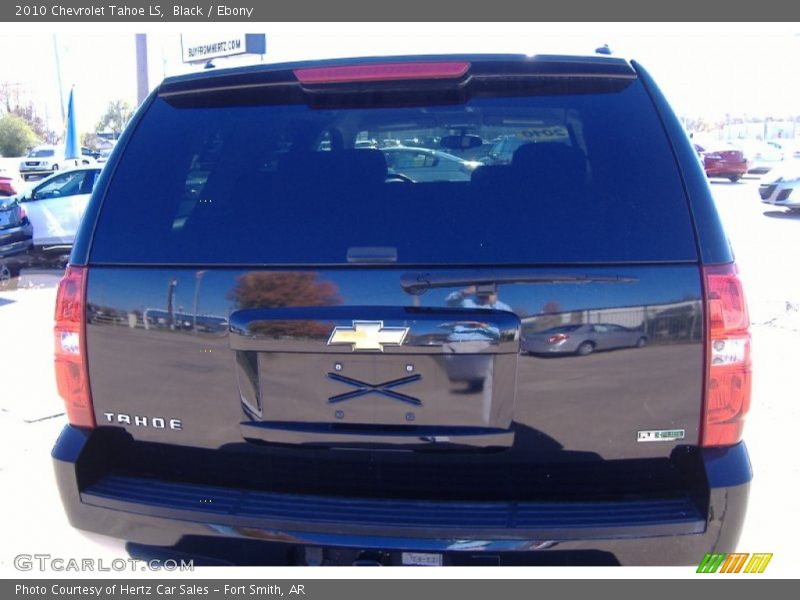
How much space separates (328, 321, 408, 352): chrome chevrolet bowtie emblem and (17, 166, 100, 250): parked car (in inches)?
380

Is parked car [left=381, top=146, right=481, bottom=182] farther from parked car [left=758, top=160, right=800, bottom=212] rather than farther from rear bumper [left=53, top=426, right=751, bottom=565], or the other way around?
parked car [left=758, top=160, right=800, bottom=212]

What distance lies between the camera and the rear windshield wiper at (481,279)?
1.99 meters

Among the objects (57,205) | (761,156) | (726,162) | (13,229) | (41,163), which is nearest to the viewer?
(13,229)

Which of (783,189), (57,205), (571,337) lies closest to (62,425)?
(571,337)

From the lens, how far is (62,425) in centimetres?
475

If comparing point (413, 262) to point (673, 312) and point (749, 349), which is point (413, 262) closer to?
point (673, 312)

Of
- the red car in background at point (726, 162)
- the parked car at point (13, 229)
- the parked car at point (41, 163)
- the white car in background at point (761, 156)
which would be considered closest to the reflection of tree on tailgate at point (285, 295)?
the parked car at point (13, 229)

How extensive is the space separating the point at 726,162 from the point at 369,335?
2915cm

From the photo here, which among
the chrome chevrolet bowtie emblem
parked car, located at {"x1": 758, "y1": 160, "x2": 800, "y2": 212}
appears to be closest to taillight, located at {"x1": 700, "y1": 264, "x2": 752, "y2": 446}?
the chrome chevrolet bowtie emblem

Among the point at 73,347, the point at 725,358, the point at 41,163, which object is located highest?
the point at 725,358

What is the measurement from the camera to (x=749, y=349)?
209 centimetres

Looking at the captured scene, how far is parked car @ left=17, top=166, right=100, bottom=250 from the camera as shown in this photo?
1055 cm

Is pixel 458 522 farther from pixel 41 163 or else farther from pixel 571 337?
pixel 41 163

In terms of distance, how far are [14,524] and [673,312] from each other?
3.29 meters
